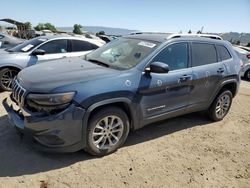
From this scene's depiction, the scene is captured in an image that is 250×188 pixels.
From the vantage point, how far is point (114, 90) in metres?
3.84

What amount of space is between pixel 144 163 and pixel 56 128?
1.34 meters

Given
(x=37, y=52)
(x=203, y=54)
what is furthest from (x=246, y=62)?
(x=37, y=52)

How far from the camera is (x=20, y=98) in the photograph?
12.3 ft

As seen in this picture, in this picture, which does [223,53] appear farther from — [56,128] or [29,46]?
[29,46]

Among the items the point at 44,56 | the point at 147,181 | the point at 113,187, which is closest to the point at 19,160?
the point at 113,187

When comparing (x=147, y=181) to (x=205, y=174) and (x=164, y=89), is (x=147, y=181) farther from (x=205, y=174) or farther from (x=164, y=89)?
(x=164, y=89)

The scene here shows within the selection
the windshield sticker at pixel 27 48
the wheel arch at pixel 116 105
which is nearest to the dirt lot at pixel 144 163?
the wheel arch at pixel 116 105

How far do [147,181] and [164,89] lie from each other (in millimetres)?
1494

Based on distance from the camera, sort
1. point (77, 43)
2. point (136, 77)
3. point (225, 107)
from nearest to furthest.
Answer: point (136, 77) < point (225, 107) < point (77, 43)

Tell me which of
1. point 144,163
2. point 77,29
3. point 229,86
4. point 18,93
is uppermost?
point 18,93

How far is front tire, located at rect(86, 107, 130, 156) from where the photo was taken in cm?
380

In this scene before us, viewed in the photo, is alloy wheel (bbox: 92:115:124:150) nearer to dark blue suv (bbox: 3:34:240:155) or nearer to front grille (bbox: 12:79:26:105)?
dark blue suv (bbox: 3:34:240:155)

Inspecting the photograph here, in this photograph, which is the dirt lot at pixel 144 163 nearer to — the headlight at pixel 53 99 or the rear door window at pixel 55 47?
the headlight at pixel 53 99

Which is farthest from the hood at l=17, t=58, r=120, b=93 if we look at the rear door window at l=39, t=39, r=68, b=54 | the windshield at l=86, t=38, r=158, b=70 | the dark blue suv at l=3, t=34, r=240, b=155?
the rear door window at l=39, t=39, r=68, b=54
